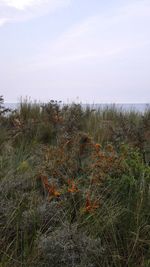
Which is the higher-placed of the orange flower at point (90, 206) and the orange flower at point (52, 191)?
the orange flower at point (52, 191)

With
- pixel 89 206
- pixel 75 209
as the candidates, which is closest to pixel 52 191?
pixel 75 209

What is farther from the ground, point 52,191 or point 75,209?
point 52,191

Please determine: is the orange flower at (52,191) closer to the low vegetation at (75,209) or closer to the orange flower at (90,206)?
the low vegetation at (75,209)

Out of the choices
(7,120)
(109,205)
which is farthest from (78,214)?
(7,120)

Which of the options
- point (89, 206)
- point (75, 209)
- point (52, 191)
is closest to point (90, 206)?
point (89, 206)

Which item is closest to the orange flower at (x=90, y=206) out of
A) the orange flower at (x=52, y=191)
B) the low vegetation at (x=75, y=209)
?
the low vegetation at (x=75, y=209)

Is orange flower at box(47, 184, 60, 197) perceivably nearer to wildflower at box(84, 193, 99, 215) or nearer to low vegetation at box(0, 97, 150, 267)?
low vegetation at box(0, 97, 150, 267)

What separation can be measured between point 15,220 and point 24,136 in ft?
12.3

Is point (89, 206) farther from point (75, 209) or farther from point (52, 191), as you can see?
point (52, 191)

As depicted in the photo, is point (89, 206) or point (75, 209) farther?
point (75, 209)

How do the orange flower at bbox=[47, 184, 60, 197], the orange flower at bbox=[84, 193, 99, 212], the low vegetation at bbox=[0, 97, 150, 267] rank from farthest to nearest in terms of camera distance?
the orange flower at bbox=[47, 184, 60, 197], the orange flower at bbox=[84, 193, 99, 212], the low vegetation at bbox=[0, 97, 150, 267]

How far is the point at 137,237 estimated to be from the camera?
129 inches

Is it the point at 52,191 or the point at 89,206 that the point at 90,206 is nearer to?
the point at 89,206

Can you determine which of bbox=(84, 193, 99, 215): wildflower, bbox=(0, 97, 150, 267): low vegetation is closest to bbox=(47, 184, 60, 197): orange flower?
bbox=(0, 97, 150, 267): low vegetation
